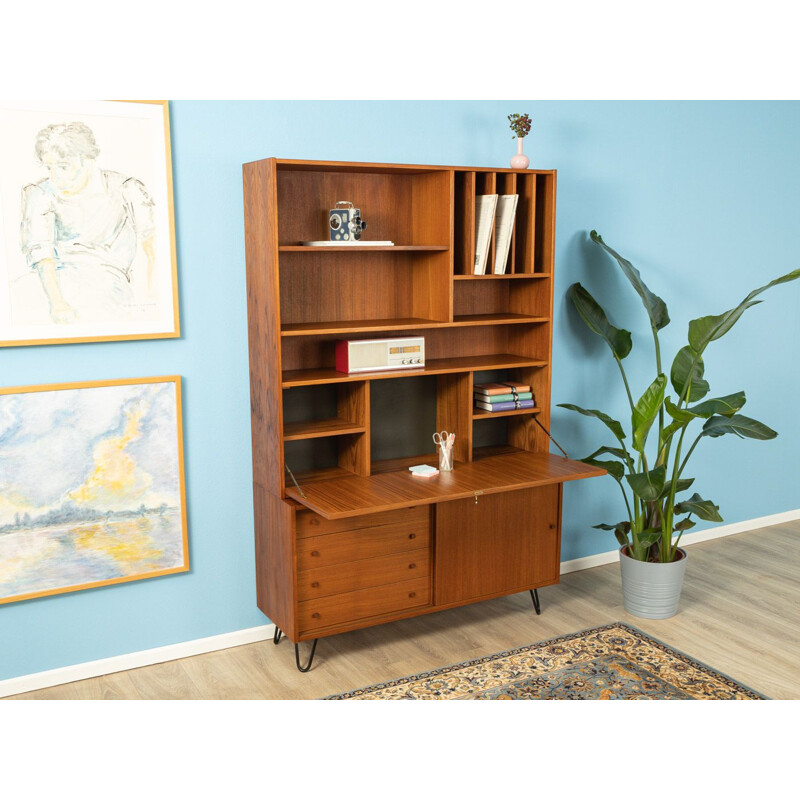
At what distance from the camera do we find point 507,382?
3.78 meters

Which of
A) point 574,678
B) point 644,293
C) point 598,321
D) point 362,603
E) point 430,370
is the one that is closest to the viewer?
point 574,678

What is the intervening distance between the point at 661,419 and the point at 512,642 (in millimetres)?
1187

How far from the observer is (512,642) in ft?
11.3

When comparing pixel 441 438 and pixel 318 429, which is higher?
pixel 318 429

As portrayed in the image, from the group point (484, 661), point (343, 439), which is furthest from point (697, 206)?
point (484, 661)

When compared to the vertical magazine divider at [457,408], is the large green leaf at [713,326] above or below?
above

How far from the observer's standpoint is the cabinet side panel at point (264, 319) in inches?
116

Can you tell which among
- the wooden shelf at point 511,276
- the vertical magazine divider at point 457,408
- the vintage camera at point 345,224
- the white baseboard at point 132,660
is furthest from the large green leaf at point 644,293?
the white baseboard at point 132,660

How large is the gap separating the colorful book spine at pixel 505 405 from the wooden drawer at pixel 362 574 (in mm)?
674

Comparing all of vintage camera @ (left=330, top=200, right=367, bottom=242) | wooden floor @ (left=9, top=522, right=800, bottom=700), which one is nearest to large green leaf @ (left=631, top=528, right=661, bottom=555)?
wooden floor @ (left=9, top=522, right=800, bottom=700)

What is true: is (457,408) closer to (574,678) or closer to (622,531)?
(622,531)

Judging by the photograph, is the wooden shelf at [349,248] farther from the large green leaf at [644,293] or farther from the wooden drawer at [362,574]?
the wooden drawer at [362,574]

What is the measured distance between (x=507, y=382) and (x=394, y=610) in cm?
115

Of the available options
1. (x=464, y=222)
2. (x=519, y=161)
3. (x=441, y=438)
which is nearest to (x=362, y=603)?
(x=441, y=438)
